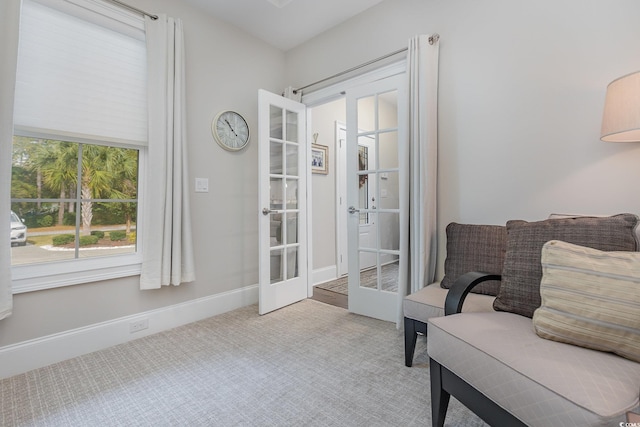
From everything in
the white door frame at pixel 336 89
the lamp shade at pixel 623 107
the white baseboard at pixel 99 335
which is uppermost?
the white door frame at pixel 336 89

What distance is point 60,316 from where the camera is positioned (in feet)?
6.32

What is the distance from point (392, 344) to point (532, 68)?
2056mm

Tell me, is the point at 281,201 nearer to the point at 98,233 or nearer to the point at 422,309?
the point at 98,233

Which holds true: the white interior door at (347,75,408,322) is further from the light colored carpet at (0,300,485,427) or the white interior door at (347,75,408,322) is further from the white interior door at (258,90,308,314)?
the white interior door at (258,90,308,314)

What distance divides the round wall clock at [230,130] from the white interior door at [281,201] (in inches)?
12.1

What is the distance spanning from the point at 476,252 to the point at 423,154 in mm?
802

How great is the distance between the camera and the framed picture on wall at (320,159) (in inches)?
147

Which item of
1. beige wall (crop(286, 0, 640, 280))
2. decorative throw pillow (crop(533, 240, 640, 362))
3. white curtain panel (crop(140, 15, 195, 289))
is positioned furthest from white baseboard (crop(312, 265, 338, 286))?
decorative throw pillow (crop(533, 240, 640, 362))

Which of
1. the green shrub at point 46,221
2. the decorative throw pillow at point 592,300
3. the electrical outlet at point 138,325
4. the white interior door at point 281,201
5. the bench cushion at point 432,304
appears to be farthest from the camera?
the white interior door at point 281,201

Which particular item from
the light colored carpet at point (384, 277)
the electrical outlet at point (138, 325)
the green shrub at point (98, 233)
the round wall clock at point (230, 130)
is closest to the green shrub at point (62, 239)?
the green shrub at point (98, 233)

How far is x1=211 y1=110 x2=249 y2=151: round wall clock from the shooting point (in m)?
2.73

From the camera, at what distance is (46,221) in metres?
1.94

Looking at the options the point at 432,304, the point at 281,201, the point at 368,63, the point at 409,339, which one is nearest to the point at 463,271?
the point at 432,304

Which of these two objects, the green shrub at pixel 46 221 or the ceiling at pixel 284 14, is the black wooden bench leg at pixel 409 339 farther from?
the ceiling at pixel 284 14
